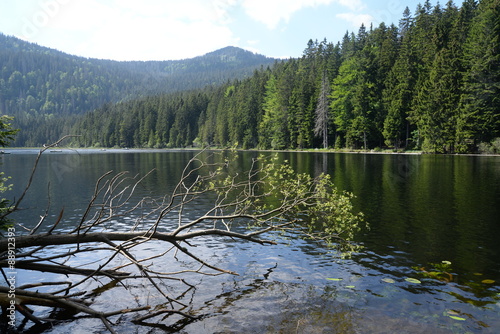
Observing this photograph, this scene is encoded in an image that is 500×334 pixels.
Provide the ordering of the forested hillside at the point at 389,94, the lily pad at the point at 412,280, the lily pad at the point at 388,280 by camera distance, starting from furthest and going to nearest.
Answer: the forested hillside at the point at 389,94
the lily pad at the point at 388,280
the lily pad at the point at 412,280

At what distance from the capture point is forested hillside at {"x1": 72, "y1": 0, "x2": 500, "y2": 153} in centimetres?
5412

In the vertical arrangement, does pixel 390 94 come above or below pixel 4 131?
above

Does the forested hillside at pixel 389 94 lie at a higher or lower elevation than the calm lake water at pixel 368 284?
higher

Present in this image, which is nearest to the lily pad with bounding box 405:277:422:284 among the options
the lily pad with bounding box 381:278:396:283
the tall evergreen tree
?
the lily pad with bounding box 381:278:396:283

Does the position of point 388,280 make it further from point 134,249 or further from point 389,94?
point 389,94

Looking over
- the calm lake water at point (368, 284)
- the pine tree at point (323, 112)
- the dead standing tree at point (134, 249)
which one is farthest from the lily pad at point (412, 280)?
the pine tree at point (323, 112)

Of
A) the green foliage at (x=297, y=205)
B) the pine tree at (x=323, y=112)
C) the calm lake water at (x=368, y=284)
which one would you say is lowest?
the calm lake water at (x=368, y=284)

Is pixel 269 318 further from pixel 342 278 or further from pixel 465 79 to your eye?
pixel 465 79

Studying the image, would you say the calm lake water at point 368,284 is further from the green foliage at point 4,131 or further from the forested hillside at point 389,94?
the forested hillside at point 389,94

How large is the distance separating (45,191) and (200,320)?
87.0ft

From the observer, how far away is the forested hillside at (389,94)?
54.1 metres

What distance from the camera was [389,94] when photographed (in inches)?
2859

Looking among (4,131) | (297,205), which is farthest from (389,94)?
(4,131)

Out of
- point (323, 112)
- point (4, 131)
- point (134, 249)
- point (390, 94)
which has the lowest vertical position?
point (134, 249)
